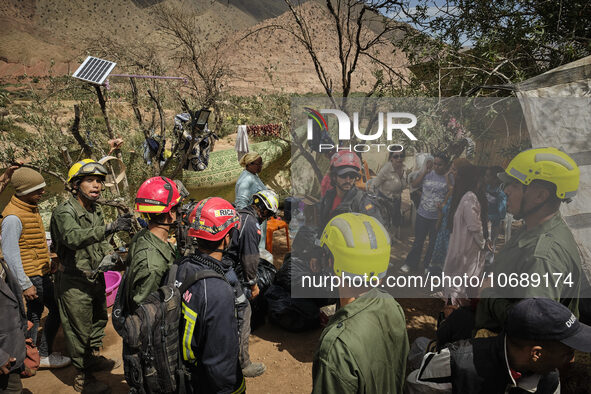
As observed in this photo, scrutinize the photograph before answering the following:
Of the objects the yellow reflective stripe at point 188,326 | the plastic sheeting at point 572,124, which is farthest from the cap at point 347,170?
the yellow reflective stripe at point 188,326

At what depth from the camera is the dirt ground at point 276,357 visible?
141 inches

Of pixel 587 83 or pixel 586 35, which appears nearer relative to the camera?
pixel 587 83

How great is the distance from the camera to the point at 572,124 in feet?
8.81

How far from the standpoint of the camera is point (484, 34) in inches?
174

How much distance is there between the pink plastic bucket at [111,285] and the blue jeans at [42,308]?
882mm

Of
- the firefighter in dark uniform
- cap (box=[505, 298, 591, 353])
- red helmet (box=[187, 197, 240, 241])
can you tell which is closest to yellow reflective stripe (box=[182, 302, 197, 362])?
the firefighter in dark uniform

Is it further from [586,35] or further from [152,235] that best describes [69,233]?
[586,35]

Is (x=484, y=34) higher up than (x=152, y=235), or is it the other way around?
(x=484, y=34)

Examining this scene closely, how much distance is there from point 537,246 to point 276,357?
9.92ft

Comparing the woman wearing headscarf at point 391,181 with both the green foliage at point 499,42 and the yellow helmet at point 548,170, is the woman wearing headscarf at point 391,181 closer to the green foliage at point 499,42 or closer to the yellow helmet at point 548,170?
the green foliage at point 499,42

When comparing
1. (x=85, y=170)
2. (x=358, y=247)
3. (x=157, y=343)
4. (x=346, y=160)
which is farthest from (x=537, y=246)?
(x=85, y=170)

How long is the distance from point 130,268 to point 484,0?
5139 millimetres

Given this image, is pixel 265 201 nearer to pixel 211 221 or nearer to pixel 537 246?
pixel 211 221

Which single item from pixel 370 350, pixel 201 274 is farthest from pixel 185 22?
pixel 370 350
